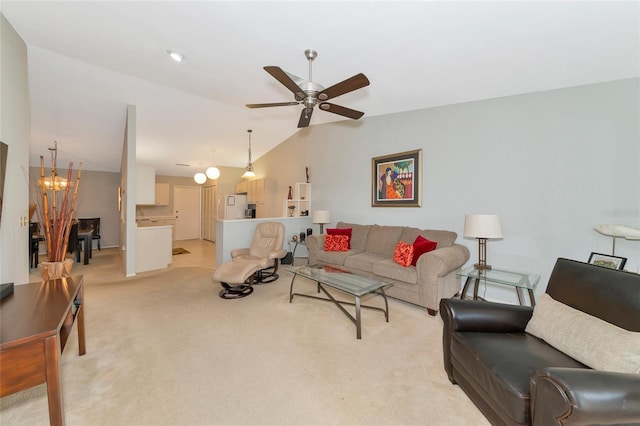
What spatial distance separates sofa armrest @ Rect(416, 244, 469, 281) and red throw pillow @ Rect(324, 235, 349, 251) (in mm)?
1506

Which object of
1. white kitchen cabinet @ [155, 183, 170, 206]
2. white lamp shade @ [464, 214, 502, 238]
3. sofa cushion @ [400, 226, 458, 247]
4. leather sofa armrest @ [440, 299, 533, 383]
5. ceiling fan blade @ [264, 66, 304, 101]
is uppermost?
ceiling fan blade @ [264, 66, 304, 101]

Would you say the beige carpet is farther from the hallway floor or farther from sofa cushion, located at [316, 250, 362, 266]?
the hallway floor

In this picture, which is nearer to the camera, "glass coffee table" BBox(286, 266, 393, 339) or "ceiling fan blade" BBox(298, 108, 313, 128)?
"glass coffee table" BBox(286, 266, 393, 339)

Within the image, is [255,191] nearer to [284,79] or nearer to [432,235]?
[432,235]

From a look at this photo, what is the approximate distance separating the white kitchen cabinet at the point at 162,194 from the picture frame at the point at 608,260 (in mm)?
9361

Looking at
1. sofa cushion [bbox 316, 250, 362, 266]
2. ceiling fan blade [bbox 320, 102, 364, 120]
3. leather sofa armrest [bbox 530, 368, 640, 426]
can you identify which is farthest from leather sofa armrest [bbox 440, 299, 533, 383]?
sofa cushion [bbox 316, 250, 362, 266]

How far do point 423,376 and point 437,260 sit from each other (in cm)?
134

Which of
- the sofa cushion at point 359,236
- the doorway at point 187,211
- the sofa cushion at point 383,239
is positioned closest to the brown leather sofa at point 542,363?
the sofa cushion at point 383,239

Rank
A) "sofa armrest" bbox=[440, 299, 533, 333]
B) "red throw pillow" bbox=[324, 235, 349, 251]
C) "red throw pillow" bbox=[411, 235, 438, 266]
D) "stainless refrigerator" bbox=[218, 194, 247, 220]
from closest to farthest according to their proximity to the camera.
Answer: "sofa armrest" bbox=[440, 299, 533, 333], "red throw pillow" bbox=[411, 235, 438, 266], "red throw pillow" bbox=[324, 235, 349, 251], "stainless refrigerator" bbox=[218, 194, 247, 220]

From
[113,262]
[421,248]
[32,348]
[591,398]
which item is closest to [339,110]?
[421,248]

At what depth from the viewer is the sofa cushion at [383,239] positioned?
158 inches

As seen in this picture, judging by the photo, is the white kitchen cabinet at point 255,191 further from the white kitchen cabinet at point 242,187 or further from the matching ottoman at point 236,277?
the matching ottoman at point 236,277

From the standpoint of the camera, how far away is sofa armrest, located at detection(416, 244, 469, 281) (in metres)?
2.88

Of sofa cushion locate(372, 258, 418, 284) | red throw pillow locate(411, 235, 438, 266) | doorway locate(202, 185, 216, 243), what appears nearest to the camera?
sofa cushion locate(372, 258, 418, 284)
